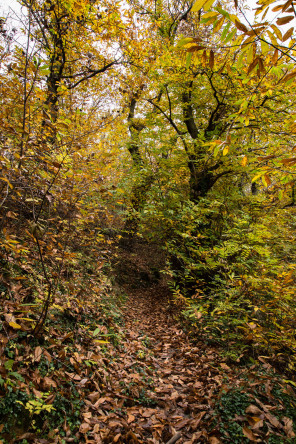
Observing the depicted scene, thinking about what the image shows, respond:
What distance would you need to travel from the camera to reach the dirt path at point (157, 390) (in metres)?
2.38

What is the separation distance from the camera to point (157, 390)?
320cm

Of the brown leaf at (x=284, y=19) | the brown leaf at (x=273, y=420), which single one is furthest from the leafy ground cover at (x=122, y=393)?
the brown leaf at (x=284, y=19)

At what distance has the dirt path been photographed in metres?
2.38

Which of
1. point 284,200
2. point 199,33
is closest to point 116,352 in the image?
point 284,200

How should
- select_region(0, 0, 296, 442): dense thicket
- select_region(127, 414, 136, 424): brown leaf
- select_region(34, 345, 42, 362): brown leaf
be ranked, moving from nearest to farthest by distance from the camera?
1. select_region(34, 345, 42, 362): brown leaf
2. select_region(127, 414, 136, 424): brown leaf
3. select_region(0, 0, 296, 442): dense thicket

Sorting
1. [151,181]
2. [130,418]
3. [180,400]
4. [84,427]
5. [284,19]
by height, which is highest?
[151,181]

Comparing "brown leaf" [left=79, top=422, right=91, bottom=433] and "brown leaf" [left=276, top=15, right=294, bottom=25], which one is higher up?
"brown leaf" [left=276, top=15, right=294, bottom=25]

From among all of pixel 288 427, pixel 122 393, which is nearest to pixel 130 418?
pixel 122 393

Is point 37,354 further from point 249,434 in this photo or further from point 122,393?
point 249,434

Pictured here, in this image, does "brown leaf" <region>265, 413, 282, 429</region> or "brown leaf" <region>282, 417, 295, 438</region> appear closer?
"brown leaf" <region>282, 417, 295, 438</region>

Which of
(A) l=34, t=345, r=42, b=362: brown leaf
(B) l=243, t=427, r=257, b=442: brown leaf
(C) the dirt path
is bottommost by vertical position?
(C) the dirt path

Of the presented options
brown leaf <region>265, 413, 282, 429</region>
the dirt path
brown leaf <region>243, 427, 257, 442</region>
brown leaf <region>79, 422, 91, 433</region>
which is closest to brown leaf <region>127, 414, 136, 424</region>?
the dirt path

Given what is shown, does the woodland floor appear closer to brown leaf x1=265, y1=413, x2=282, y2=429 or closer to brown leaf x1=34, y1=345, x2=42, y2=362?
brown leaf x1=265, y1=413, x2=282, y2=429

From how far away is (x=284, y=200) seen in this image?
8.22m
